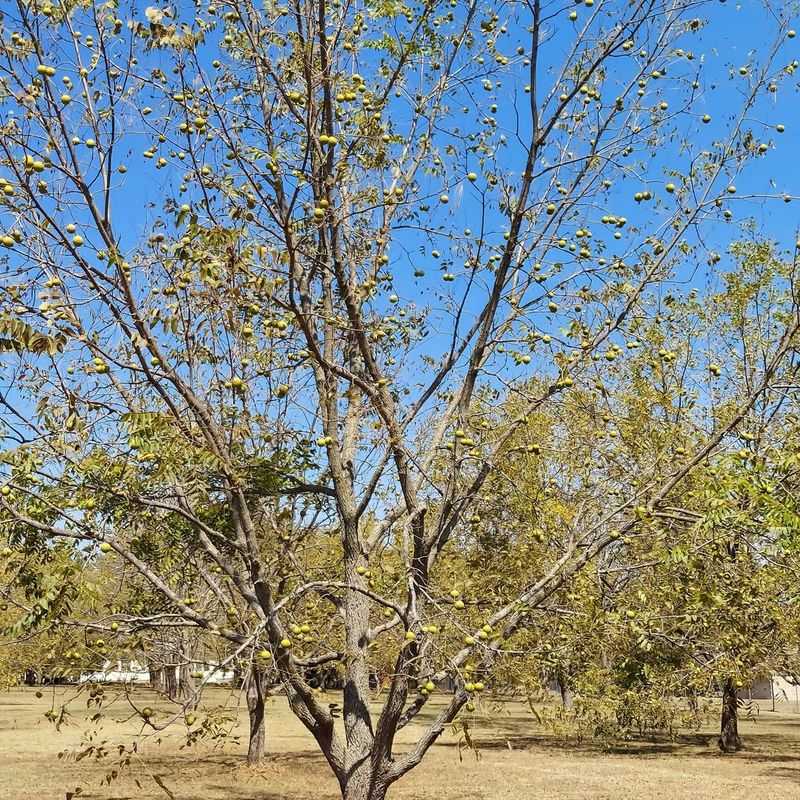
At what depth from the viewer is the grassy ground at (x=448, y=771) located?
47.1 feet

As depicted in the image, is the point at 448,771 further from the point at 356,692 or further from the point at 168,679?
the point at 356,692

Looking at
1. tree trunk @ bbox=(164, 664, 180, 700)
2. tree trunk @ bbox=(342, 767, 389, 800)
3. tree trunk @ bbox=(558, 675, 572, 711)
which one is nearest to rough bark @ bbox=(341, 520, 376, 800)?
tree trunk @ bbox=(342, 767, 389, 800)

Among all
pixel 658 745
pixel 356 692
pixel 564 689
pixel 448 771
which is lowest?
pixel 658 745

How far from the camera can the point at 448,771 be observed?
58.3 feet

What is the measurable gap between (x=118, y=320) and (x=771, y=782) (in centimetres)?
1620

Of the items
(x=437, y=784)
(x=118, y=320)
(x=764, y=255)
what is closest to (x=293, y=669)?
(x=118, y=320)

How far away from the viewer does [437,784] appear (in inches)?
620

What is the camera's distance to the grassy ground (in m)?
14.4

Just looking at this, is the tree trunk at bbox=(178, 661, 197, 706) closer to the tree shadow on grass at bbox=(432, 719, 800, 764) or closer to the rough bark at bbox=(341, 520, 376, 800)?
the rough bark at bbox=(341, 520, 376, 800)

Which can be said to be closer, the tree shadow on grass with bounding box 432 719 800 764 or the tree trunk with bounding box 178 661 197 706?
the tree trunk with bounding box 178 661 197 706

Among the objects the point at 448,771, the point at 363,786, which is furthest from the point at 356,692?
the point at 448,771

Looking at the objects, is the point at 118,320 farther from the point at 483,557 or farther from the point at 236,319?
the point at 483,557

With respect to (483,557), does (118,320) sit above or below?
above

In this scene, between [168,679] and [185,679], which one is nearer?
[185,679]
